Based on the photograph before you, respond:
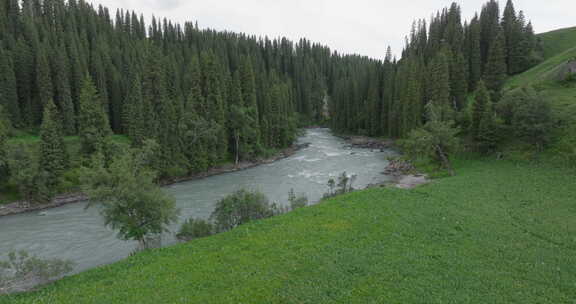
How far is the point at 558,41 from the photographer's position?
3189 inches

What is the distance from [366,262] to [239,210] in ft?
37.2

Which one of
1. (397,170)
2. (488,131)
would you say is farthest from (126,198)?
(488,131)

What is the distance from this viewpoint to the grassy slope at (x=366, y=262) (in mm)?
10562

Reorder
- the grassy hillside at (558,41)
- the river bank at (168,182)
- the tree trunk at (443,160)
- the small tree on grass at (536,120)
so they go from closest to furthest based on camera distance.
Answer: the river bank at (168,182) < the small tree on grass at (536,120) < the tree trunk at (443,160) < the grassy hillside at (558,41)

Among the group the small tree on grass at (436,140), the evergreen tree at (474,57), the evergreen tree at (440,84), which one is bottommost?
the small tree on grass at (436,140)

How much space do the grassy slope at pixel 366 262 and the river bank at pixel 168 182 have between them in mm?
27427

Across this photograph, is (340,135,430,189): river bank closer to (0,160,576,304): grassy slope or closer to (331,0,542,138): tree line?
(331,0,542,138): tree line

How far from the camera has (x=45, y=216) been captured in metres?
31.4

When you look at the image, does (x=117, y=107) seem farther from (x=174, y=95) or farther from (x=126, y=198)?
(x=126, y=198)

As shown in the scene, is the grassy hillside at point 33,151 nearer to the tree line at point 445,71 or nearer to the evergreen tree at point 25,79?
the evergreen tree at point 25,79

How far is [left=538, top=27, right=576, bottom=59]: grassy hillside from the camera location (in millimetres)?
77062

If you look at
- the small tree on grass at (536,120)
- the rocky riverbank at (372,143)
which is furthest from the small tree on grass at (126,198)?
the rocky riverbank at (372,143)

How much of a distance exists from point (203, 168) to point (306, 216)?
33054mm

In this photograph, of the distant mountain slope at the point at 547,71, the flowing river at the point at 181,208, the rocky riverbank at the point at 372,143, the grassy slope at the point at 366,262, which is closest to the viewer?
the grassy slope at the point at 366,262
